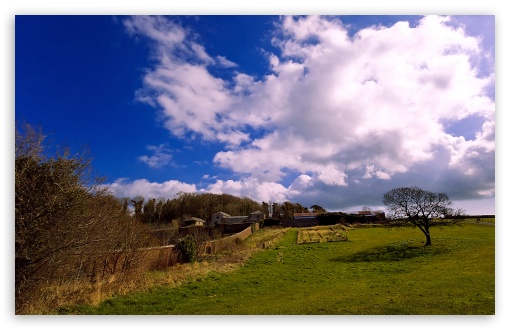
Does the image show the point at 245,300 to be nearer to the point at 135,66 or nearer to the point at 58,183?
the point at 58,183

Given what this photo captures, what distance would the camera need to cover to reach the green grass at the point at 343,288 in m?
6.42

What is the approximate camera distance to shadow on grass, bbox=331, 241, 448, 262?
16.0 meters

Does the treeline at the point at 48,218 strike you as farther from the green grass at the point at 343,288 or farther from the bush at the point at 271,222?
the bush at the point at 271,222

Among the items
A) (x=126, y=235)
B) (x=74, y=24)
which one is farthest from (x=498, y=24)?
(x=126, y=235)

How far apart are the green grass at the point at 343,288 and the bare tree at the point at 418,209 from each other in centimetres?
155

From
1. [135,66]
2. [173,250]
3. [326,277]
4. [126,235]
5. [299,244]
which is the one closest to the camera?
[135,66]

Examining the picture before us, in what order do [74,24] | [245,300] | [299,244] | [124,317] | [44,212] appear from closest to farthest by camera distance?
[44,212], [124,317], [74,24], [245,300], [299,244]

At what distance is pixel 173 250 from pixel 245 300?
8.50 metres

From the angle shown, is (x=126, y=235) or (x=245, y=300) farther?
(x=126, y=235)

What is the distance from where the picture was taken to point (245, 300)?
795 centimetres

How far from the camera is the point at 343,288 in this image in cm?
922

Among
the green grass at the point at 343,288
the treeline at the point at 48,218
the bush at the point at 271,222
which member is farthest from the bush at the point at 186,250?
the bush at the point at 271,222

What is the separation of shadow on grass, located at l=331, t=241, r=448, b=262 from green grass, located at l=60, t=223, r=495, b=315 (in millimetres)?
52

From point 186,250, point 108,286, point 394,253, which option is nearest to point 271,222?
point 394,253
